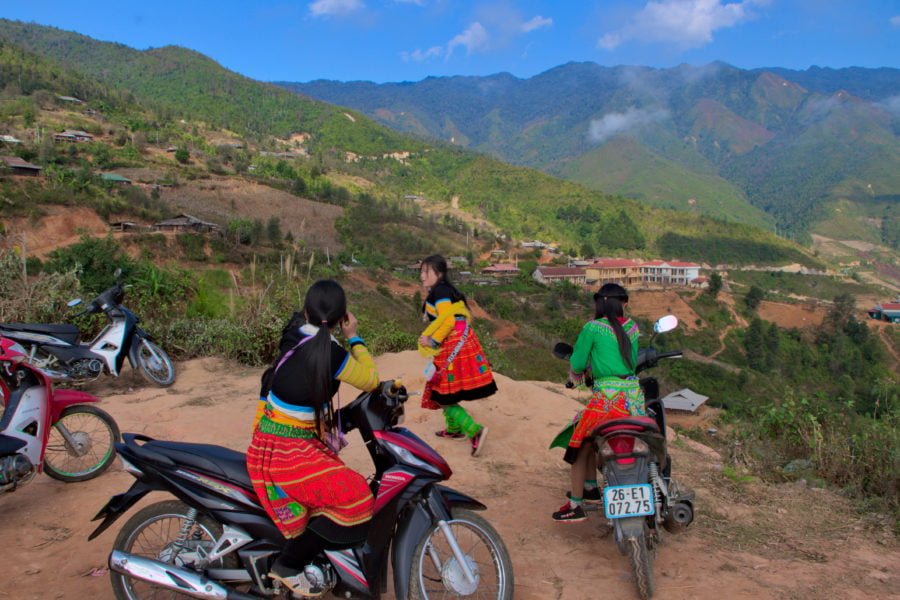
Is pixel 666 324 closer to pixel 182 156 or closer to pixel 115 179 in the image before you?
pixel 115 179

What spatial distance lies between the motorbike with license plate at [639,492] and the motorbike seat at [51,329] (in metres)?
4.43

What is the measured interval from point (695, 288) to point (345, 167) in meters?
54.3

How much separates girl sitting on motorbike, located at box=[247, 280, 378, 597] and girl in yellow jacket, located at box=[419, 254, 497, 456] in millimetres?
1717

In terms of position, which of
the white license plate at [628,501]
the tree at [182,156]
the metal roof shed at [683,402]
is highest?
the tree at [182,156]

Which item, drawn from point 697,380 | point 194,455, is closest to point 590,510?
point 194,455

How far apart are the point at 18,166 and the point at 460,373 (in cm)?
4098

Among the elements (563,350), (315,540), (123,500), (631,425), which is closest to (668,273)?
(563,350)

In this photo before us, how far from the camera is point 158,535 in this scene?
242 centimetres

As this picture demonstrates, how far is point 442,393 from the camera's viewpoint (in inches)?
171

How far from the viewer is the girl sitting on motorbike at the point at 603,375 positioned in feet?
10.4

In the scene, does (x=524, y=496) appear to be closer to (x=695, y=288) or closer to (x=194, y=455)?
(x=194, y=455)

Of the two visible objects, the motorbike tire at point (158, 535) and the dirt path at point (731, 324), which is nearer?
the motorbike tire at point (158, 535)

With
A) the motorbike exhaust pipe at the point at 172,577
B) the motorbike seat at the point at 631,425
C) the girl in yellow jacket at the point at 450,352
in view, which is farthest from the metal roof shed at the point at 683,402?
the motorbike exhaust pipe at the point at 172,577

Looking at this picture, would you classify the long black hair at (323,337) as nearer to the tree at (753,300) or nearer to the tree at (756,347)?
the tree at (756,347)
